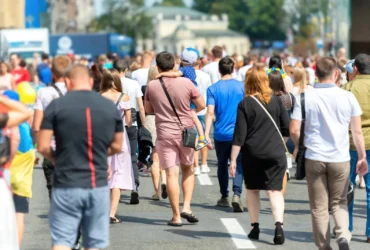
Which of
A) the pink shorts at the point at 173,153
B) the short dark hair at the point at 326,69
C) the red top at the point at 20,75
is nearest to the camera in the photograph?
the short dark hair at the point at 326,69

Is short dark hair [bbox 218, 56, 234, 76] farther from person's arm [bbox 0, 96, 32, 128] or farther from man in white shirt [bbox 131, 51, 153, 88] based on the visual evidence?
person's arm [bbox 0, 96, 32, 128]

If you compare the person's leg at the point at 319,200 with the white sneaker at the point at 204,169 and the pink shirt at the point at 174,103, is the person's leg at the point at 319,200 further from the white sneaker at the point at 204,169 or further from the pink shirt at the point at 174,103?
the white sneaker at the point at 204,169

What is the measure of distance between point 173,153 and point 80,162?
379 centimetres

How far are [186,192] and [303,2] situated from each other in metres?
161

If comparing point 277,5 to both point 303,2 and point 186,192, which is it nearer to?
point 303,2

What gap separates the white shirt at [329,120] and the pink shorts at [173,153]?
2.35 metres

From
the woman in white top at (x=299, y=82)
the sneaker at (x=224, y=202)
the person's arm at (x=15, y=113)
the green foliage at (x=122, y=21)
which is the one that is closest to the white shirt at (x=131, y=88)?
the sneaker at (x=224, y=202)

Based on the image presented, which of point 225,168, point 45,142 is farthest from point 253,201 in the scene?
point 45,142

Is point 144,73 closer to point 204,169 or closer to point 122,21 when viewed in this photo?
point 204,169

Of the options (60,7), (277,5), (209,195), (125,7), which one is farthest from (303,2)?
(209,195)

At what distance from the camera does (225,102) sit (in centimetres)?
1234

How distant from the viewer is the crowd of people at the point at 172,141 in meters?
7.18

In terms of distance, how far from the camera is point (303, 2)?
169750 mm

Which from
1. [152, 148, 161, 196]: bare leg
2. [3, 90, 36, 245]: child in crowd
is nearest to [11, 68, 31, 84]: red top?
[152, 148, 161, 196]: bare leg
